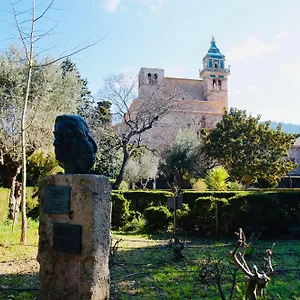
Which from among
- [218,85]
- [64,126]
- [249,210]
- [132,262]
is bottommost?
[132,262]

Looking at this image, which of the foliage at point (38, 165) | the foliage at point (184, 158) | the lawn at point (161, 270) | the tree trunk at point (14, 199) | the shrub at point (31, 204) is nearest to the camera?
the lawn at point (161, 270)

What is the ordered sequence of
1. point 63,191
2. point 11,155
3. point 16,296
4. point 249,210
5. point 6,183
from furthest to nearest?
point 6,183, point 11,155, point 249,210, point 16,296, point 63,191

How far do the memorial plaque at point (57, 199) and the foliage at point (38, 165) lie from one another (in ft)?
30.4

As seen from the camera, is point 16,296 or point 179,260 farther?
point 179,260

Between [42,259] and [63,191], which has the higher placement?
[63,191]

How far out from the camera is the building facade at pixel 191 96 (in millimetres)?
26667

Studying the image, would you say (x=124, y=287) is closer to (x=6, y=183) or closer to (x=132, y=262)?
(x=132, y=262)

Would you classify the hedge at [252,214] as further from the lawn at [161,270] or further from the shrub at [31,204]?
the shrub at [31,204]

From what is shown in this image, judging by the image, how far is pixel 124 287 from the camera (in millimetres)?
4930

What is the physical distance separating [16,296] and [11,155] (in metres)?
7.08

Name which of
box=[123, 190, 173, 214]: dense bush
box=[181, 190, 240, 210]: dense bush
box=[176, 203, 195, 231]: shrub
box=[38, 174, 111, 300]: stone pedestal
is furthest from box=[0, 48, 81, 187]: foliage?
box=[38, 174, 111, 300]: stone pedestal

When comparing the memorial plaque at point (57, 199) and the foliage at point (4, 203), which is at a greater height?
the memorial plaque at point (57, 199)

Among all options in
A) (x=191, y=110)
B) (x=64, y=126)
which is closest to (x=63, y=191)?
(x=64, y=126)

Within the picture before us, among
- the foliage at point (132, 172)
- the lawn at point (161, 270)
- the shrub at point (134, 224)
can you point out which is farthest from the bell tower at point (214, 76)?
the lawn at point (161, 270)
